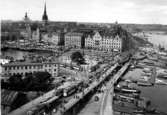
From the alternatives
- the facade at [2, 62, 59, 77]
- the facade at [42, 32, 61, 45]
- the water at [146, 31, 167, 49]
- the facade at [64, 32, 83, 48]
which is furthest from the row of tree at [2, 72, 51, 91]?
the water at [146, 31, 167, 49]

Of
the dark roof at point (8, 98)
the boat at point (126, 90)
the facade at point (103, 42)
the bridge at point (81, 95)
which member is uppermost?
the facade at point (103, 42)

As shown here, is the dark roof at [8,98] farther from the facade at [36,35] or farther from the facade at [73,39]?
the facade at [36,35]

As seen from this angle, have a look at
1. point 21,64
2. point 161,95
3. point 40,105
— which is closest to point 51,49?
point 21,64

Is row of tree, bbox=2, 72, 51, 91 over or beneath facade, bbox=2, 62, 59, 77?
beneath

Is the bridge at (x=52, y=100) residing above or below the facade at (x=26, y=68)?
below

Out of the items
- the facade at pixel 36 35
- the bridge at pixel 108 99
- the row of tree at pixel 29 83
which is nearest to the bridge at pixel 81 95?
the bridge at pixel 108 99

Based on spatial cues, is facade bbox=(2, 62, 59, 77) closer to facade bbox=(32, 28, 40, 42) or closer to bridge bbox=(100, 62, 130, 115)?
bridge bbox=(100, 62, 130, 115)

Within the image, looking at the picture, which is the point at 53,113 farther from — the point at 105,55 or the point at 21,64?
the point at 105,55
